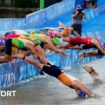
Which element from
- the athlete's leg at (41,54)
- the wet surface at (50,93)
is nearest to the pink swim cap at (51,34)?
the wet surface at (50,93)

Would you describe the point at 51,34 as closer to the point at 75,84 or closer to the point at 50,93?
the point at 50,93

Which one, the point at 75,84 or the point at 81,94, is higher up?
the point at 75,84

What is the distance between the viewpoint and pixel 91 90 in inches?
448

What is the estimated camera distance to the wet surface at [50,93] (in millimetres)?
10109

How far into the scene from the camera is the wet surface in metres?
10.1

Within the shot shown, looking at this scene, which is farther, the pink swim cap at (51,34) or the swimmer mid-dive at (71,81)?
the pink swim cap at (51,34)

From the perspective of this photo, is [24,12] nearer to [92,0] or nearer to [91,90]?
[92,0]

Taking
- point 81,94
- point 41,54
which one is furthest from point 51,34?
point 81,94

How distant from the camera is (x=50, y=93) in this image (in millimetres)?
11133

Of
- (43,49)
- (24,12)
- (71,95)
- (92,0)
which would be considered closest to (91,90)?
(71,95)

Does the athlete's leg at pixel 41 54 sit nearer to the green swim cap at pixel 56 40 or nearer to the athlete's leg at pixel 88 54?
the green swim cap at pixel 56 40

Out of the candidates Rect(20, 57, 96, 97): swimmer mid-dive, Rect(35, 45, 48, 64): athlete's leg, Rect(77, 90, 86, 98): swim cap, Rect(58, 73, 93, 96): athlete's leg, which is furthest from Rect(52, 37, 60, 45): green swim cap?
Rect(77, 90, 86, 98): swim cap

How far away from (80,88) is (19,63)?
7.91 ft

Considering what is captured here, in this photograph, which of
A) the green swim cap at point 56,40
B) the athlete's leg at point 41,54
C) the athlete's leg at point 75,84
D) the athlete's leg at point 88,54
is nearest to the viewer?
the athlete's leg at point 75,84
